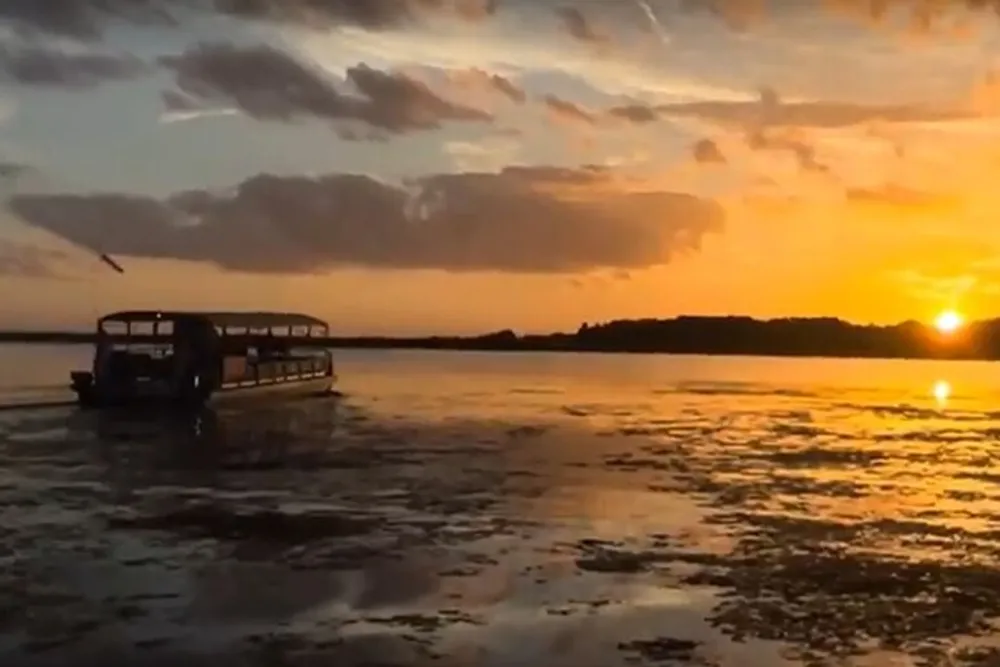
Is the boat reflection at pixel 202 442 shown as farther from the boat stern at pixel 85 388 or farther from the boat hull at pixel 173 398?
the boat stern at pixel 85 388

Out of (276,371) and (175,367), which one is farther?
(276,371)

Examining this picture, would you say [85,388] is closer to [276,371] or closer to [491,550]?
[276,371]

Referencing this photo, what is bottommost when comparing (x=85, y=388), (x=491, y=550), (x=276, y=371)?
(x=491, y=550)

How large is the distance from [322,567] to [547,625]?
4.08m

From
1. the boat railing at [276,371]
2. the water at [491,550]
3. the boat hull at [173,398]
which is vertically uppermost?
the boat railing at [276,371]

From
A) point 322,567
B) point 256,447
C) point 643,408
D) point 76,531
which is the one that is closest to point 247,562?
point 322,567

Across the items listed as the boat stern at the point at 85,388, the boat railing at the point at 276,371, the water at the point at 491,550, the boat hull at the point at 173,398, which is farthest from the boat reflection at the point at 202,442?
the boat railing at the point at 276,371

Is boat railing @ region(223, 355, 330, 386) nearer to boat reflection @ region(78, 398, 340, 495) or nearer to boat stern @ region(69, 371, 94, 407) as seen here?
boat reflection @ region(78, 398, 340, 495)

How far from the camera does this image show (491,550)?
17.9 m

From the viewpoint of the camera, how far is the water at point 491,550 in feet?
41.0

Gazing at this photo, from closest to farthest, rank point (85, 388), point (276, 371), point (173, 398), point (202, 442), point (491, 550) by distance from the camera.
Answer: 1. point (491, 550)
2. point (202, 442)
3. point (85, 388)
4. point (173, 398)
5. point (276, 371)

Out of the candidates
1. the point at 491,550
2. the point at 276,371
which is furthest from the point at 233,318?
the point at 491,550

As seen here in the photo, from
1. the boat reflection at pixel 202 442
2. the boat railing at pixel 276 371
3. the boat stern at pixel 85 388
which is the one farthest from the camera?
the boat railing at pixel 276 371

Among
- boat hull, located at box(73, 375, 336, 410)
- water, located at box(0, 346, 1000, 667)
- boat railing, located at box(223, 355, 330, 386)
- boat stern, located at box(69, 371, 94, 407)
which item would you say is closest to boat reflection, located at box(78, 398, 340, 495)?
water, located at box(0, 346, 1000, 667)
